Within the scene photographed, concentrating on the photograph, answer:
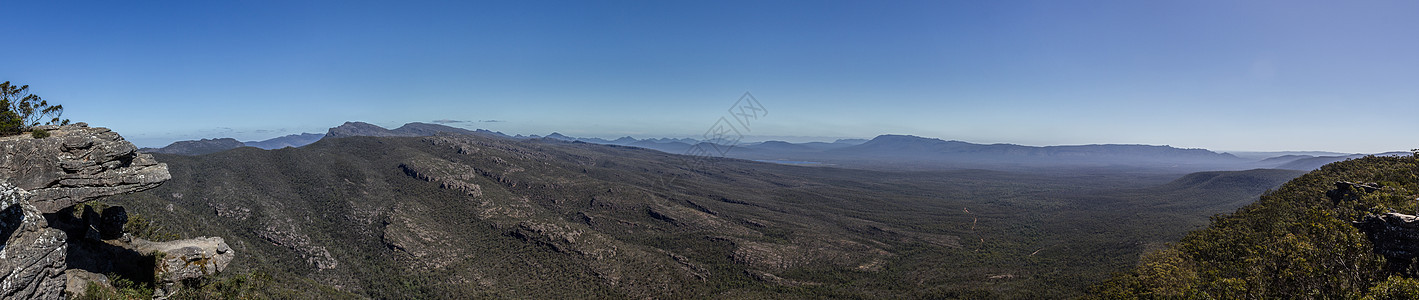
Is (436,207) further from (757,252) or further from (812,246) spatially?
(812,246)

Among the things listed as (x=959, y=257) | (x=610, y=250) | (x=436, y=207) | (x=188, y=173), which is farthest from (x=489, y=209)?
(x=959, y=257)

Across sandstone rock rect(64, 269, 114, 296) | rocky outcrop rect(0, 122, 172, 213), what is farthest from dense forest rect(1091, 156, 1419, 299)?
sandstone rock rect(64, 269, 114, 296)

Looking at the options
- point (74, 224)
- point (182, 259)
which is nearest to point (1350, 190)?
point (182, 259)

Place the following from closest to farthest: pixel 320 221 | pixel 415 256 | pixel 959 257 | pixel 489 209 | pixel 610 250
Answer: pixel 415 256 → pixel 320 221 → pixel 610 250 → pixel 959 257 → pixel 489 209

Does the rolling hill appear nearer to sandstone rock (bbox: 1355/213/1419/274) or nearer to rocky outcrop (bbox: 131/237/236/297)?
rocky outcrop (bbox: 131/237/236/297)

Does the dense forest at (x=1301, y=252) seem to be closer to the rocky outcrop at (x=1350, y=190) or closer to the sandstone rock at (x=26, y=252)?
the rocky outcrop at (x=1350, y=190)
